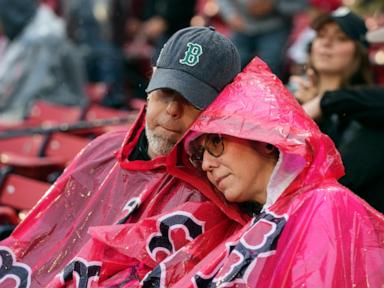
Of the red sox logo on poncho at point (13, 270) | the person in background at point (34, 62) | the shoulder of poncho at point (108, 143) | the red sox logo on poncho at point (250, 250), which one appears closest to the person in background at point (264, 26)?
the person in background at point (34, 62)

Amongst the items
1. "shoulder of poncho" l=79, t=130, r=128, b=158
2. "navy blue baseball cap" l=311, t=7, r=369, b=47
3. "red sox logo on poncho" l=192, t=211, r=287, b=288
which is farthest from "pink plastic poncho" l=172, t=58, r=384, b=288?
"navy blue baseball cap" l=311, t=7, r=369, b=47

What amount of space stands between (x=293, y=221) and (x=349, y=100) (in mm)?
1428

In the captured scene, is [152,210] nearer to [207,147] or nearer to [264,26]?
[207,147]

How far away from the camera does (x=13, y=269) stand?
367 centimetres

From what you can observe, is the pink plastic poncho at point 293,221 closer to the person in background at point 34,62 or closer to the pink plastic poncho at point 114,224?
the pink plastic poncho at point 114,224

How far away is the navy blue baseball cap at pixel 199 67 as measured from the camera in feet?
10.8

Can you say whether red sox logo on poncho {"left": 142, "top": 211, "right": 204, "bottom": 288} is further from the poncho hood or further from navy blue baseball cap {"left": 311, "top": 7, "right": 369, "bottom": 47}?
navy blue baseball cap {"left": 311, "top": 7, "right": 369, "bottom": 47}

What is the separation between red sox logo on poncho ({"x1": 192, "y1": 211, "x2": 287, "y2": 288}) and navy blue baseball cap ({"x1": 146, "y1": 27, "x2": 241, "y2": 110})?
0.51m

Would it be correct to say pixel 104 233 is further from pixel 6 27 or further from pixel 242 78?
pixel 6 27

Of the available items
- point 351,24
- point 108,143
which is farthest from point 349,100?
point 108,143

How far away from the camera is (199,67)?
10.9ft

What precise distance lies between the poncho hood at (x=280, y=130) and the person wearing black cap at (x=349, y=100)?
1.19m

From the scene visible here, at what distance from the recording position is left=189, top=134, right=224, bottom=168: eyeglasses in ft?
10.2

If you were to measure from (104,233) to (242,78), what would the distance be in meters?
0.68
